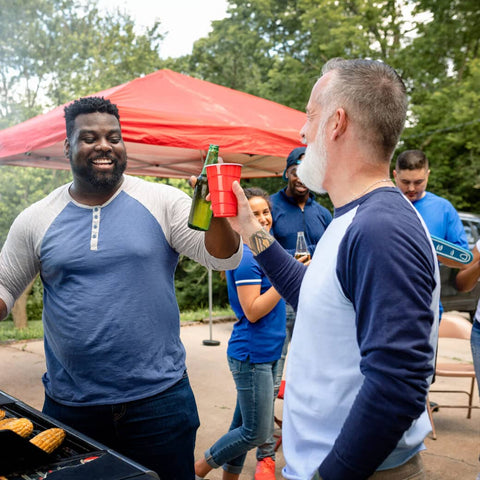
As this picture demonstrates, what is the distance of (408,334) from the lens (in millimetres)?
1145

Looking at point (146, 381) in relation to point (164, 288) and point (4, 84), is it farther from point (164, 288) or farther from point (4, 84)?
point (4, 84)

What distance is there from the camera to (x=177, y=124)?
506 cm

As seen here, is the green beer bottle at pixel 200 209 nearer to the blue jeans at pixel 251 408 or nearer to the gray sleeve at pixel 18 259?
the gray sleeve at pixel 18 259

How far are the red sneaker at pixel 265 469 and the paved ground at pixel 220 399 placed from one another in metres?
0.36

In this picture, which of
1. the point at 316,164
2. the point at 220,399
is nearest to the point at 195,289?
the point at 220,399

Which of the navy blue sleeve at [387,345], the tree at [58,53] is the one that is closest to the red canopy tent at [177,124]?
the navy blue sleeve at [387,345]

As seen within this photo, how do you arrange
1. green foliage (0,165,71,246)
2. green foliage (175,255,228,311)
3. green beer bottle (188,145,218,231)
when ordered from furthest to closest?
green foliage (175,255,228,311)
green foliage (0,165,71,246)
green beer bottle (188,145,218,231)

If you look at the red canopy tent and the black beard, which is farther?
the red canopy tent

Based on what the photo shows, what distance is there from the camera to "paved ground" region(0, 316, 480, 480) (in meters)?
4.11

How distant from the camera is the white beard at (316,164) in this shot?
1.47 meters

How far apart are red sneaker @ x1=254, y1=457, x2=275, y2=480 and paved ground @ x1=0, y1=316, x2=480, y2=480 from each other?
356 mm

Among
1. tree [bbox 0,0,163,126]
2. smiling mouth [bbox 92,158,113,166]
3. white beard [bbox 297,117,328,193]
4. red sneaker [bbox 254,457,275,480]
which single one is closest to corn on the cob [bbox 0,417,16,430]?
smiling mouth [bbox 92,158,113,166]

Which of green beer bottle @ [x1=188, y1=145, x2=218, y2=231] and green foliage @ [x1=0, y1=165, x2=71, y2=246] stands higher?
green foliage @ [x1=0, y1=165, x2=71, y2=246]

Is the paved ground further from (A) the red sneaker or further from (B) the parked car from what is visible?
(B) the parked car
